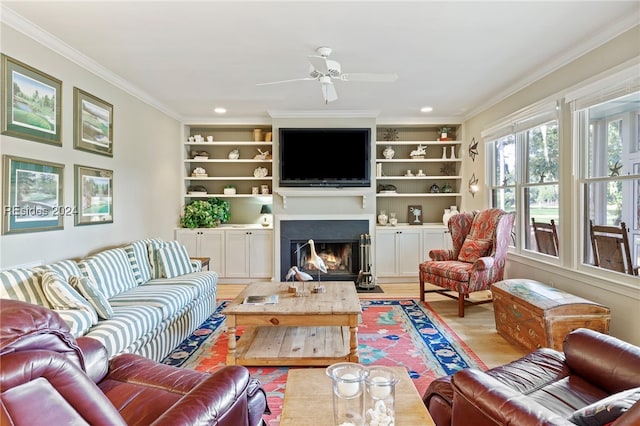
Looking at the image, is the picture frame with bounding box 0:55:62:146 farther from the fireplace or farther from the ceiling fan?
the fireplace

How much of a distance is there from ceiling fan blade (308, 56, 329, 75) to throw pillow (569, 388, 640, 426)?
8.97ft

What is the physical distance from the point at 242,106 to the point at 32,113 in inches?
104

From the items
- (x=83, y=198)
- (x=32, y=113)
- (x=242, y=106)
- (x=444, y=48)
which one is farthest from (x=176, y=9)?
(x=242, y=106)

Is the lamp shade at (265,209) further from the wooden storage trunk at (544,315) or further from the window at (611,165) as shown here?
the window at (611,165)

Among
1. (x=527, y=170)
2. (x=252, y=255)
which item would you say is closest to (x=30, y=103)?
(x=252, y=255)

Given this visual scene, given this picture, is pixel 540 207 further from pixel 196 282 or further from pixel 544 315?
pixel 196 282

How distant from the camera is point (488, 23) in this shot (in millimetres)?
2629

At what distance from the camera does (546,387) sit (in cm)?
161

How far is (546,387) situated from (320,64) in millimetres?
2864

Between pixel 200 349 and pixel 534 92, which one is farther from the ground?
pixel 534 92

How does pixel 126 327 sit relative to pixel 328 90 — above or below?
below

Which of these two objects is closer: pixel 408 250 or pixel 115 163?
pixel 115 163

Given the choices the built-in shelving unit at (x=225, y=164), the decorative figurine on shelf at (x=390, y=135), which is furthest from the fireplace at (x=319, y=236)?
the decorative figurine on shelf at (x=390, y=135)

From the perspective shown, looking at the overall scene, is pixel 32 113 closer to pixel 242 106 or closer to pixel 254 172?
pixel 242 106
